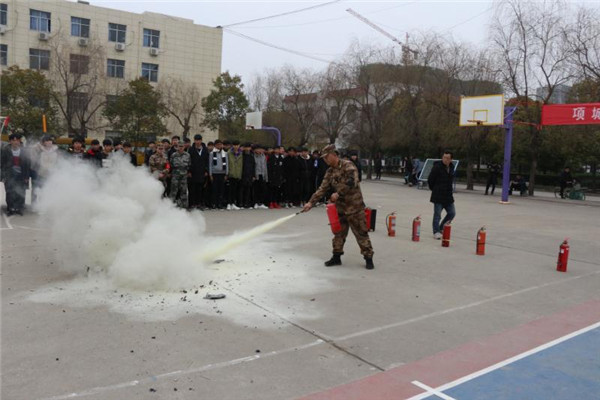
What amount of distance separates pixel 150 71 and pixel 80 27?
796 cm

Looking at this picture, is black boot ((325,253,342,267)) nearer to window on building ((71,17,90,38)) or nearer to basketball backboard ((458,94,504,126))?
basketball backboard ((458,94,504,126))

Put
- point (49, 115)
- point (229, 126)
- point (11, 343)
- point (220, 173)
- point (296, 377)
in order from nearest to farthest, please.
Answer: point (296, 377)
point (11, 343)
point (220, 173)
point (49, 115)
point (229, 126)

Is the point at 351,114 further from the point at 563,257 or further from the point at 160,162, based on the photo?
the point at 563,257

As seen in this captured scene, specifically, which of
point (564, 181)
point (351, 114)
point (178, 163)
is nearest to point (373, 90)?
point (351, 114)

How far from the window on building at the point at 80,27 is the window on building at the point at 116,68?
10.9ft

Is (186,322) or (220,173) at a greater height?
(220,173)

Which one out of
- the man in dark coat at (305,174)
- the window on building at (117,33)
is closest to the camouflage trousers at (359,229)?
the man in dark coat at (305,174)

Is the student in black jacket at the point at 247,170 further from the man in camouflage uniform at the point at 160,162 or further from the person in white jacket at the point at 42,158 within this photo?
the person in white jacket at the point at 42,158

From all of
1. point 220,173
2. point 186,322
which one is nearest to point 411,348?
point 186,322

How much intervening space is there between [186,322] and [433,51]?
29422mm

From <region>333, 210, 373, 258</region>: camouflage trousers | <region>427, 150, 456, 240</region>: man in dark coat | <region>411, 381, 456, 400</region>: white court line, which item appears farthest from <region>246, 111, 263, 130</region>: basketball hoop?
<region>411, 381, 456, 400</region>: white court line

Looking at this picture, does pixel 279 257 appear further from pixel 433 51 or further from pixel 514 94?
pixel 433 51

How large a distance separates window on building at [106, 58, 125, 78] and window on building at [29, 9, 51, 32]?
247 inches

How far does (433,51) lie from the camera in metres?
30.2
